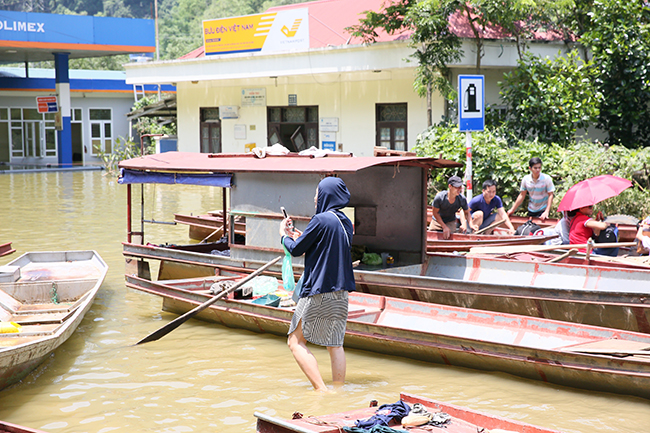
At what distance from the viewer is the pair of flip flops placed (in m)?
4.85

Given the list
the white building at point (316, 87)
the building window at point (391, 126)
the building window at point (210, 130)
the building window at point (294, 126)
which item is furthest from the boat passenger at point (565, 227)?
the building window at point (210, 130)

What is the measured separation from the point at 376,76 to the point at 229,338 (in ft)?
43.1

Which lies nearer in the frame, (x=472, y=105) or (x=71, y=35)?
(x=472, y=105)

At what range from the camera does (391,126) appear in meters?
20.1

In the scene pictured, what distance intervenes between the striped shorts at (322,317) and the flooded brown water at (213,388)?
25.3 inches

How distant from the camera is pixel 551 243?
1052 cm

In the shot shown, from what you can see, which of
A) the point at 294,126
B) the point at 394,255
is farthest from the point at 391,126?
the point at 394,255

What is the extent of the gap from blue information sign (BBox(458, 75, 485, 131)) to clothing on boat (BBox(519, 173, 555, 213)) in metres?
1.76

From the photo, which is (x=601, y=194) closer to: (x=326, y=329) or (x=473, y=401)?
(x=473, y=401)

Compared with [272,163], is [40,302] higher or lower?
lower

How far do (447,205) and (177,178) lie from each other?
14.3 ft

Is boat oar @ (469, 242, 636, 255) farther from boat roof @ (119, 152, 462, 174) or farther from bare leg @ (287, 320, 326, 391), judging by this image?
bare leg @ (287, 320, 326, 391)

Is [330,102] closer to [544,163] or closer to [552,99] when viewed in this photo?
[552,99]

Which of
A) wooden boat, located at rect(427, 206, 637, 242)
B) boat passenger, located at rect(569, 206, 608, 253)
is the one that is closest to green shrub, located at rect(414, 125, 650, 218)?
wooden boat, located at rect(427, 206, 637, 242)
